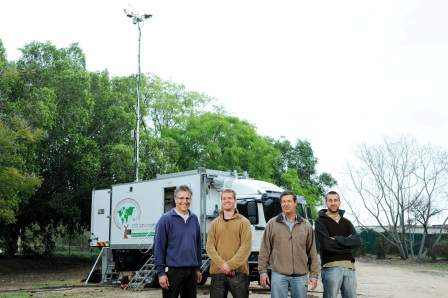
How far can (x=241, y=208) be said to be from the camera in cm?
1500

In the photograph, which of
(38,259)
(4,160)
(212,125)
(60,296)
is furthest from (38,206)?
(60,296)

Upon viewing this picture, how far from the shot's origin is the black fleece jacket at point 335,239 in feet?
20.8

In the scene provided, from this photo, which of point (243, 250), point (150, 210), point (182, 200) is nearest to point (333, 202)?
point (243, 250)

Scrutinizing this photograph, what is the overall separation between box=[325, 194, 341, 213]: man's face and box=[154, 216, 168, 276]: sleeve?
1968mm

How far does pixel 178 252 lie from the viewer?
6066 mm

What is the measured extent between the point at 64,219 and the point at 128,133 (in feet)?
20.2

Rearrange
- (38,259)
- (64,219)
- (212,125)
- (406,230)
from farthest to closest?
(406,230) → (212,125) → (38,259) → (64,219)

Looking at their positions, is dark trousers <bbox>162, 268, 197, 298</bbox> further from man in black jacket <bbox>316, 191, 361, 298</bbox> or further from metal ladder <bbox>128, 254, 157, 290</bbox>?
metal ladder <bbox>128, 254, 157, 290</bbox>

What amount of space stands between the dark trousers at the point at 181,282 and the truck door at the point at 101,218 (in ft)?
41.9

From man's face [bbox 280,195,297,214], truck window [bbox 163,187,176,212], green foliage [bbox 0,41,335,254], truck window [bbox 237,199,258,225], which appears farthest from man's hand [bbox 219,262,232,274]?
green foliage [bbox 0,41,335,254]

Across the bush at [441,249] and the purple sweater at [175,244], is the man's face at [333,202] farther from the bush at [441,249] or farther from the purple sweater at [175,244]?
the bush at [441,249]

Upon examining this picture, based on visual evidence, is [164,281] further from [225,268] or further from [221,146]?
[221,146]

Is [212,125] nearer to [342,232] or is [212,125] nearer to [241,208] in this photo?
[241,208]

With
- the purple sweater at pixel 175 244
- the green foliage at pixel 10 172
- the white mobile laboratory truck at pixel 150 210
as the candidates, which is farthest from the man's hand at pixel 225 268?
the green foliage at pixel 10 172
